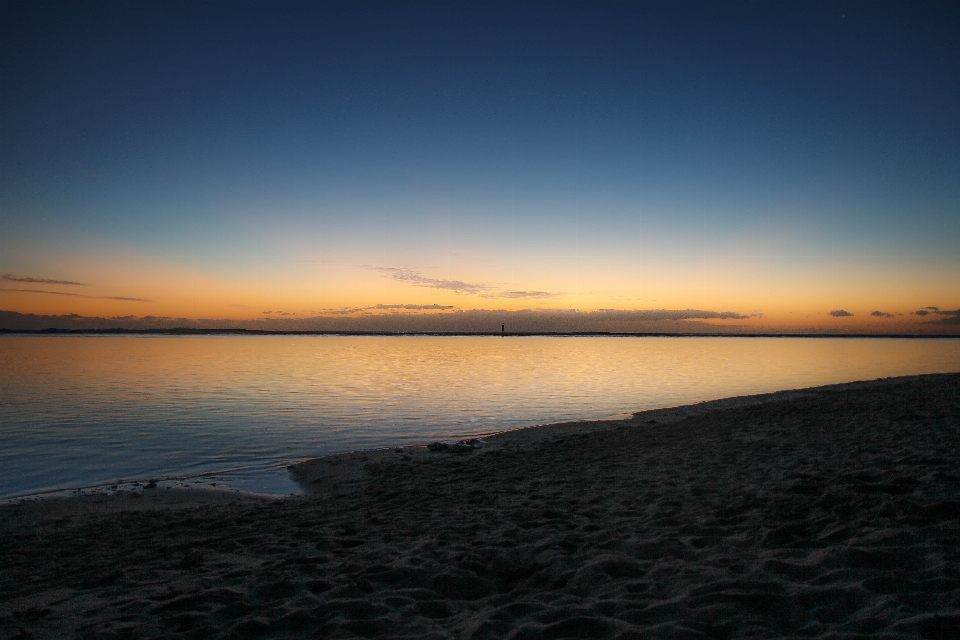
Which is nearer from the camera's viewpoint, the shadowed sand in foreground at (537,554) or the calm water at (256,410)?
the shadowed sand in foreground at (537,554)

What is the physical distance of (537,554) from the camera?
6.02 m

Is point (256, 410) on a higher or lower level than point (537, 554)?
lower

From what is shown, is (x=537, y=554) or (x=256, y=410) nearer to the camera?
(x=537, y=554)

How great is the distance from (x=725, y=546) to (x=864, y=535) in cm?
139

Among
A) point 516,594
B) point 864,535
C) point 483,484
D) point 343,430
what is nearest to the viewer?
point 516,594

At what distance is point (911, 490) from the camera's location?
695 centimetres

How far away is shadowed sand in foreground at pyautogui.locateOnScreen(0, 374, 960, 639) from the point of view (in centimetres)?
446

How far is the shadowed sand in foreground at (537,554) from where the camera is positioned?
446 centimetres

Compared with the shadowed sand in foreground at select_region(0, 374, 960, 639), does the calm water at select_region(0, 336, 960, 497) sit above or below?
below

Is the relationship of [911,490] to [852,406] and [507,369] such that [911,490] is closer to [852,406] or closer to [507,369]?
[852,406]

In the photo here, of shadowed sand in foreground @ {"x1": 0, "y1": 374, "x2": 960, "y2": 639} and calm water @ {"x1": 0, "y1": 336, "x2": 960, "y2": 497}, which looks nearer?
shadowed sand in foreground @ {"x1": 0, "y1": 374, "x2": 960, "y2": 639}

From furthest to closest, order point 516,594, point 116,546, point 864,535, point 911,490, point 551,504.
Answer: point 551,504
point 116,546
point 911,490
point 864,535
point 516,594

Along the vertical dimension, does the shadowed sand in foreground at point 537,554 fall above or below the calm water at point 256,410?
above

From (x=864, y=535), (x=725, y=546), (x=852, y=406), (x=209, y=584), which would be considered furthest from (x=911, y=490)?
(x=852, y=406)
